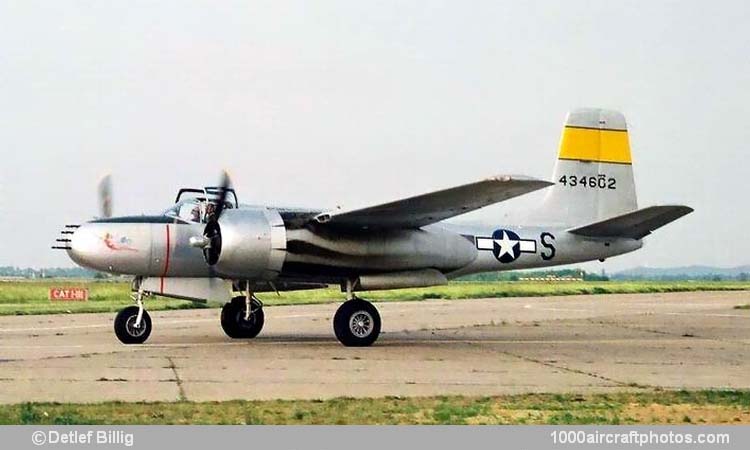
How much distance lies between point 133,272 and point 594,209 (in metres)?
9.64

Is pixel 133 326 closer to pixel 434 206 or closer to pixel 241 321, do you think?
pixel 241 321

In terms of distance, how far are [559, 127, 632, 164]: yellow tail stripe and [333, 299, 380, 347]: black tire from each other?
21.0 ft

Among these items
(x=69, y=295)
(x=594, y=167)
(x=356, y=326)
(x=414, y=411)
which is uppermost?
(x=594, y=167)

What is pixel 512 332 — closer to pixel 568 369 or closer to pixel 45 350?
pixel 568 369

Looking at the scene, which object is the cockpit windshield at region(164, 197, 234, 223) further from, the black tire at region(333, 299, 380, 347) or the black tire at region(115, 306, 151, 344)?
the black tire at region(333, 299, 380, 347)

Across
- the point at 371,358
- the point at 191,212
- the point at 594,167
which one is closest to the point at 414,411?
the point at 371,358

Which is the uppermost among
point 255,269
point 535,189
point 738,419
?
point 535,189

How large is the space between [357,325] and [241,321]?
2877 millimetres

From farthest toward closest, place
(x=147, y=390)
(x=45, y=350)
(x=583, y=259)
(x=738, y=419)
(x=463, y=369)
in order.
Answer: (x=583, y=259) → (x=45, y=350) → (x=463, y=369) → (x=147, y=390) → (x=738, y=419)

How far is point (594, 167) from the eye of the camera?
872 inches

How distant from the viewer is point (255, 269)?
683 inches

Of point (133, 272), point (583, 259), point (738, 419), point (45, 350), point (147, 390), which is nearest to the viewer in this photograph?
point (738, 419)
